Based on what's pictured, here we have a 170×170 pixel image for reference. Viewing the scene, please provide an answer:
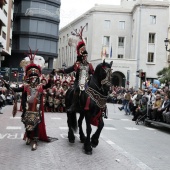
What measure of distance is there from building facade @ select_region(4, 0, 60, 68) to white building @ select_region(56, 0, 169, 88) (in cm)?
254

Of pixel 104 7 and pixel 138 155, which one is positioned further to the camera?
pixel 104 7

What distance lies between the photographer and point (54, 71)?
1041cm

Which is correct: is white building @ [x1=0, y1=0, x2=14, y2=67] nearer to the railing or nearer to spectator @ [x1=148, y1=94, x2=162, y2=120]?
the railing

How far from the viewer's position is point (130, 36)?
63875mm

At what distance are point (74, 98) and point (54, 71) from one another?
3.02ft

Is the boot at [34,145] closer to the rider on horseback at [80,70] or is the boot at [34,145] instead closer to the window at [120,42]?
the rider on horseback at [80,70]

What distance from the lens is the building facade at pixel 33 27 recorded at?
57938 millimetres

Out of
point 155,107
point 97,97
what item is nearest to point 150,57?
point 155,107

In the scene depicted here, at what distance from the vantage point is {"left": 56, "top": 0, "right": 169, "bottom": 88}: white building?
56.5 meters

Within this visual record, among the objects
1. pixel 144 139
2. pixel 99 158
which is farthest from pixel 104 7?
pixel 99 158

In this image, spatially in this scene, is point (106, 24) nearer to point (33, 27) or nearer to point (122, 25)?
point (122, 25)

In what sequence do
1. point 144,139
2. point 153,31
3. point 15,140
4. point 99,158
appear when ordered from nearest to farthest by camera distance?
1. point 99,158
2. point 15,140
3. point 144,139
4. point 153,31

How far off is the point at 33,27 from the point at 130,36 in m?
15.9

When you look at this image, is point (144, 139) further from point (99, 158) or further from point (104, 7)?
point (104, 7)
